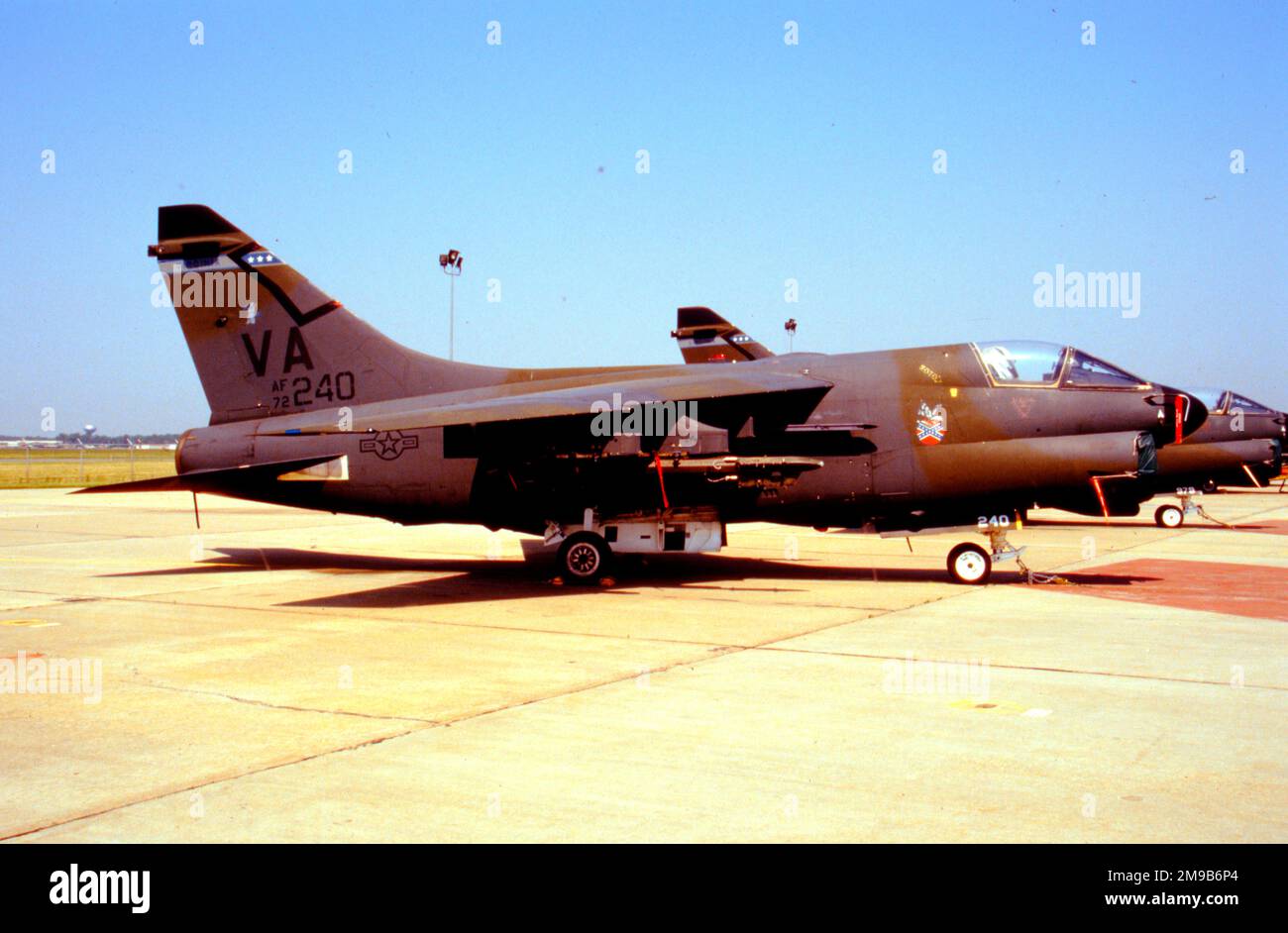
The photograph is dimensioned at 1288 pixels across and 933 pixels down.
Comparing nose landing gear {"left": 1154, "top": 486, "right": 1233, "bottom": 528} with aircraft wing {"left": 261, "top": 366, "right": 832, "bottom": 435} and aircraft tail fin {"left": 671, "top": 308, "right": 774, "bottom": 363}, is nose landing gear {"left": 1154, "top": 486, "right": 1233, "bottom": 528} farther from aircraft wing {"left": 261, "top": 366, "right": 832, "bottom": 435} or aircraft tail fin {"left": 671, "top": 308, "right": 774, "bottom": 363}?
aircraft wing {"left": 261, "top": 366, "right": 832, "bottom": 435}

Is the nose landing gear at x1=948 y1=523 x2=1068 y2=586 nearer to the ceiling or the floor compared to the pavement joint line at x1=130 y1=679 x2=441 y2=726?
nearer to the ceiling

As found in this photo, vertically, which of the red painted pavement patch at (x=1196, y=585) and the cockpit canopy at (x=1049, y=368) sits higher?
the cockpit canopy at (x=1049, y=368)

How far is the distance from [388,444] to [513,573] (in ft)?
9.05

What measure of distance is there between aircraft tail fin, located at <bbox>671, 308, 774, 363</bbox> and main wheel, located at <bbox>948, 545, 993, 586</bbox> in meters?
12.3

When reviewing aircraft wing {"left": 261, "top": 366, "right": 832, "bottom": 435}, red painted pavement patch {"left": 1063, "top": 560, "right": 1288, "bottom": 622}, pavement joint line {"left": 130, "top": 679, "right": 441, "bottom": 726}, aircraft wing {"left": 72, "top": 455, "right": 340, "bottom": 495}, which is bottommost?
red painted pavement patch {"left": 1063, "top": 560, "right": 1288, "bottom": 622}

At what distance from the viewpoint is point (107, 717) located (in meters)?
7.38

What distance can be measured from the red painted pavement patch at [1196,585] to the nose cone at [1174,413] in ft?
6.48

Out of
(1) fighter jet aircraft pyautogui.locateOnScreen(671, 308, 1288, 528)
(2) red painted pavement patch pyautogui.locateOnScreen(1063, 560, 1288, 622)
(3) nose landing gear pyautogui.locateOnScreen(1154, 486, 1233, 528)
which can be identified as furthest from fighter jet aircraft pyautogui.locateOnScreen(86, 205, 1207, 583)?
(3) nose landing gear pyautogui.locateOnScreen(1154, 486, 1233, 528)

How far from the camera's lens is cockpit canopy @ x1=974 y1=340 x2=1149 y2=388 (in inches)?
545

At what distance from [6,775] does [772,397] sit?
10.3 meters

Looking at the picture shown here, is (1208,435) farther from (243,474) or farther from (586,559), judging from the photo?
(243,474)

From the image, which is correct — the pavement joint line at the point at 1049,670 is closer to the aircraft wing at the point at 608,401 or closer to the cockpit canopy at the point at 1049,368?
the aircraft wing at the point at 608,401

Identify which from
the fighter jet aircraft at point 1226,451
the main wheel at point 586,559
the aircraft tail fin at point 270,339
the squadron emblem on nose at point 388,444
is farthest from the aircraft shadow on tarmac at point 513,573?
the fighter jet aircraft at point 1226,451

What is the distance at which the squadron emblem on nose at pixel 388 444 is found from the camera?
15219 millimetres
